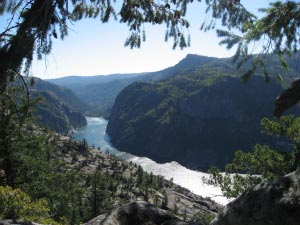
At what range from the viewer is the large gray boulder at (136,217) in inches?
448

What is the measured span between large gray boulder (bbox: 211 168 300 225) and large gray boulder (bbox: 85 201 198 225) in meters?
2.67

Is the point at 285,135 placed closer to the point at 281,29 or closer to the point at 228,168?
the point at 228,168

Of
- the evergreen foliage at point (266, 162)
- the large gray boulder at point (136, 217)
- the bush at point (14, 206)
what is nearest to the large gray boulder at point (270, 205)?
the large gray boulder at point (136, 217)

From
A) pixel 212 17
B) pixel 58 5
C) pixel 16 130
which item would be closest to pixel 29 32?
pixel 58 5

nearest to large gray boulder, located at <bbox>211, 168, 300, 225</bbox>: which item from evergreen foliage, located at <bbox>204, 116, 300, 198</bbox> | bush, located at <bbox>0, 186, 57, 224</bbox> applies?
bush, located at <bbox>0, 186, 57, 224</bbox>

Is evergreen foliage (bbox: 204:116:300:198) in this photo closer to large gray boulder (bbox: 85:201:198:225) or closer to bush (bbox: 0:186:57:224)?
large gray boulder (bbox: 85:201:198:225)

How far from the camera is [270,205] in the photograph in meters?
8.19

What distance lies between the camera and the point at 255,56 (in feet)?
34.4

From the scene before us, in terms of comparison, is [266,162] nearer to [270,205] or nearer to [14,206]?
[14,206]

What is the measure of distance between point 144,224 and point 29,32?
6.94m

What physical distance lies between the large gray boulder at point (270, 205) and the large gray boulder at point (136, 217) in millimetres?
2674

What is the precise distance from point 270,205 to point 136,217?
16.3ft

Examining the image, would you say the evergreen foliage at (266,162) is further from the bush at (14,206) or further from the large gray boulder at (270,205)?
the large gray boulder at (270,205)

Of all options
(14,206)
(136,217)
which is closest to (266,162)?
(136,217)
